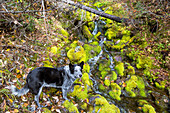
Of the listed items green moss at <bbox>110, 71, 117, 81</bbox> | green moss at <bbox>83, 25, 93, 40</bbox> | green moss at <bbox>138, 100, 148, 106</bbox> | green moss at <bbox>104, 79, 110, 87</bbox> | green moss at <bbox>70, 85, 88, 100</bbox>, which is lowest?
green moss at <bbox>138, 100, 148, 106</bbox>

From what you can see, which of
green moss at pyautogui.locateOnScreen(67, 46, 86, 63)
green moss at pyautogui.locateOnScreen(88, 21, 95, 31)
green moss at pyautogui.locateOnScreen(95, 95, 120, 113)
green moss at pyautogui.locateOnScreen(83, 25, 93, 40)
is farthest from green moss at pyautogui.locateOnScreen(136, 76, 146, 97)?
green moss at pyautogui.locateOnScreen(88, 21, 95, 31)

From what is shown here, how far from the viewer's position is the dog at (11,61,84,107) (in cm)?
300

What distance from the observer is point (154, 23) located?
8.77m

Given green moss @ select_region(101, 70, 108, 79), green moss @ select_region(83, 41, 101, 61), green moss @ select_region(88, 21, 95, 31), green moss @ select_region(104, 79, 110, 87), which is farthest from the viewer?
green moss @ select_region(88, 21, 95, 31)

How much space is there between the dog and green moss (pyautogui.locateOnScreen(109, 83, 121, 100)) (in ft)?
8.81

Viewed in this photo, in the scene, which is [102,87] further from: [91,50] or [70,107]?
[91,50]

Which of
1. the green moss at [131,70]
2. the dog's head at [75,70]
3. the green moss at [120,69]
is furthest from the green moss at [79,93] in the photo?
the green moss at [131,70]

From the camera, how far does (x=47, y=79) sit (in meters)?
3.46

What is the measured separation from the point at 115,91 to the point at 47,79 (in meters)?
4.14

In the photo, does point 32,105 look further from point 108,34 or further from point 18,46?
point 108,34

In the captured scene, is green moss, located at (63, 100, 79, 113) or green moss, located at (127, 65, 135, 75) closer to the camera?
green moss, located at (63, 100, 79, 113)

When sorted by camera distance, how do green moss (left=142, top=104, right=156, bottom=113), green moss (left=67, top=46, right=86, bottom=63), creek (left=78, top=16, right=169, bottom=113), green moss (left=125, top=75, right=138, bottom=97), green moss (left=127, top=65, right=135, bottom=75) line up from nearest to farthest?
green moss (left=142, top=104, right=156, bottom=113) → creek (left=78, top=16, right=169, bottom=113) → green moss (left=125, top=75, right=138, bottom=97) → green moss (left=67, top=46, right=86, bottom=63) → green moss (left=127, top=65, right=135, bottom=75)

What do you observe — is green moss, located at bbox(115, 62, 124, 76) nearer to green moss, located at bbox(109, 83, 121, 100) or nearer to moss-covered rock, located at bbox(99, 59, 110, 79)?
moss-covered rock, located at bbox(99, 59, 110, 79)

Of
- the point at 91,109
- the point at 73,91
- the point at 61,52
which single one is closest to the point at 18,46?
the point at 61,52
